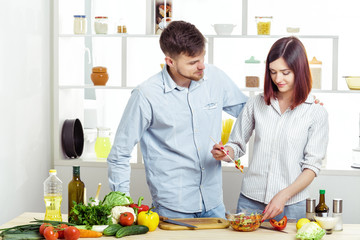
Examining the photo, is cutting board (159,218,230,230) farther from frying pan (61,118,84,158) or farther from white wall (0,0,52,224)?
frying pan (61,118,84,158)

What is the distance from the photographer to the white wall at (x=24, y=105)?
357 centimetres

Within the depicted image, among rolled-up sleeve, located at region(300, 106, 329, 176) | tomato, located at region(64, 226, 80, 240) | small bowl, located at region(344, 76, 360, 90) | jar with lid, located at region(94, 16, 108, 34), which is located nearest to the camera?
tomato, located at region(64, 226, 80, 240)

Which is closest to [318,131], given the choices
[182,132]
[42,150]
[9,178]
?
[182,132]

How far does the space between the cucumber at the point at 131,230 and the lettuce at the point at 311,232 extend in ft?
2.13

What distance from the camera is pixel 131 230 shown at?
7.80 feet

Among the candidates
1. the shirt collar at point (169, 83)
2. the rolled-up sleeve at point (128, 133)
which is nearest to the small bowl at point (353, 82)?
the shirt collar at point (169, 83)

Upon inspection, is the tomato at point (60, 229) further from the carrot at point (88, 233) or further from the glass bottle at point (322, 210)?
the glass bottle at point (322, 210)

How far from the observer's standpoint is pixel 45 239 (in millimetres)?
2359

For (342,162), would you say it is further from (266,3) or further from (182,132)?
(182,132)

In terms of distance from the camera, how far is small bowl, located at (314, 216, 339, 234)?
8.01ft

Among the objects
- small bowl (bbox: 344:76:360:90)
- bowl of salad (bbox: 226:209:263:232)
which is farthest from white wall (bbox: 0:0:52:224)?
small bowl (bbox: 344:76:360:90)

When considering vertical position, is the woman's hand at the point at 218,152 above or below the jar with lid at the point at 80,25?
below

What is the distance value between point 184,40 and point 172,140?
0.50 metres

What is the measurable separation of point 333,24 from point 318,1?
0.74ft
